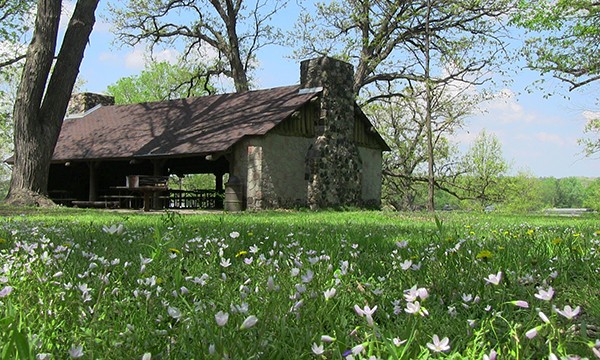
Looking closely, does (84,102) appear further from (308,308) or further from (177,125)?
(308,308)

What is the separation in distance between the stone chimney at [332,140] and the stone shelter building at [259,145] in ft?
0.14

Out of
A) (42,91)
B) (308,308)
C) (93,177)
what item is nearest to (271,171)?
(42,91)

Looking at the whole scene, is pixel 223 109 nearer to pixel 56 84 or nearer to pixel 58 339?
pixel 56 84

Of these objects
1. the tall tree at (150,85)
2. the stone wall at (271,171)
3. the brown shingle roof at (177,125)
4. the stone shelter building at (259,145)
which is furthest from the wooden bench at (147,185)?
the tall tree at (150,85)

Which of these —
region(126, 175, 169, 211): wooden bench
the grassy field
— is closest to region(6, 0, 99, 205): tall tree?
region(126, 175, 169, 211): wooden bench

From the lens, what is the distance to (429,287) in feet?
10.2

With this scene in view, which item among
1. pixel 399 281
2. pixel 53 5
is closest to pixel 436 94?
pixel 53 5

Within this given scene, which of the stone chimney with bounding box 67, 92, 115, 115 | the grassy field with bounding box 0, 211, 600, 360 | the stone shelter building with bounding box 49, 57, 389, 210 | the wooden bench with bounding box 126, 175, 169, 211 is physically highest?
the stone chimney with bounding box 67, 92, 115, 115

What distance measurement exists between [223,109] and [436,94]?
14.3 metres

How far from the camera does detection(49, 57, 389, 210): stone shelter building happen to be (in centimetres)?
2120

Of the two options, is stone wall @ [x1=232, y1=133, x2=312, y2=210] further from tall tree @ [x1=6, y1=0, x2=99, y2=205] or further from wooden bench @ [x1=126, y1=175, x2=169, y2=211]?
tall tree @ [x1=6, y1=0, x2=99, y2=205]

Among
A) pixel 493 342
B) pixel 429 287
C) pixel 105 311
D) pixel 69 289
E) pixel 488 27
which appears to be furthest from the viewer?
pixel 488 27

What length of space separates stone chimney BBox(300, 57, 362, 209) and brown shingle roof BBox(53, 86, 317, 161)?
888mm

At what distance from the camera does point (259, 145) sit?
830 inches
